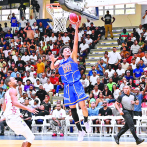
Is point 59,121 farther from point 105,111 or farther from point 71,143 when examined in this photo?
point 71,143

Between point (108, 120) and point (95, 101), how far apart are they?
54.0 inches

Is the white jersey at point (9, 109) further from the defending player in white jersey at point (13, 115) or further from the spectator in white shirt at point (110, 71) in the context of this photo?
the spectator in white shirt at point (110, 71)

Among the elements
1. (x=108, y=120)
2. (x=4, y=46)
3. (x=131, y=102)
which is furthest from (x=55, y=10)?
(x=131, y=102)

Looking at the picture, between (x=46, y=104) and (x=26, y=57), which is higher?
(x=26, y=57)

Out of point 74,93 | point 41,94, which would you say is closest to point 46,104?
point 41,94

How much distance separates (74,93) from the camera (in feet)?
26.3

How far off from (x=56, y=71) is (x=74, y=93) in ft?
30.8

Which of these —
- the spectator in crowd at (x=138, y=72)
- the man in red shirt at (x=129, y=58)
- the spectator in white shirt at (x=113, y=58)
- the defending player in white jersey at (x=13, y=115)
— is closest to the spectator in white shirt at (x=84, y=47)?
the spectator in white shirt at (x=113, y=58)

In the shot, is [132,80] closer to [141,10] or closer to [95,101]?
[95,101]

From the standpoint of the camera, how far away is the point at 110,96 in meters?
14.2

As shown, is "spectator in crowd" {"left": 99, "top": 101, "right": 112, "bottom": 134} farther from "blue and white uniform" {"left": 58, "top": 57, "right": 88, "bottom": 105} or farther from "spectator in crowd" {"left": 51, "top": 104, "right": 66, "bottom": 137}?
"blue and white uniform" {"left": 58, "top": 57, "right": 88, "bottom": 105}

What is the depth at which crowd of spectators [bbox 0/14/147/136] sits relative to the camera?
14.1m

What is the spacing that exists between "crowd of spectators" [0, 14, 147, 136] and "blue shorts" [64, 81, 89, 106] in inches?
203

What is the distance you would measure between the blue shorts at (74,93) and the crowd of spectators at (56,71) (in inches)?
203
